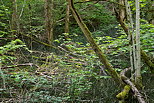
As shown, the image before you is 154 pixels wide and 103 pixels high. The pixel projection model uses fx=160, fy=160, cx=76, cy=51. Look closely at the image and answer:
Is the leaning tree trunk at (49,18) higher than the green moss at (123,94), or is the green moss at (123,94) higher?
the leaning tree trunk at (49,18)

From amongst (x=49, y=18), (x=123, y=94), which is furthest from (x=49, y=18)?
(x=123, y=94)

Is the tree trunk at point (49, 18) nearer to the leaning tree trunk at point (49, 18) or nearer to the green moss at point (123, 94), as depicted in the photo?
the leaning tree trunk at point (49, 18)

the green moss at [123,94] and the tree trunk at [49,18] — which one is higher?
the tree trunk at [49,18]

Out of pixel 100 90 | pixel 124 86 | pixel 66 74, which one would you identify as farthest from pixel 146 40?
pixel 66 74

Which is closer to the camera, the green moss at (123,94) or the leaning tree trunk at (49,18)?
the green moss at (123,94)

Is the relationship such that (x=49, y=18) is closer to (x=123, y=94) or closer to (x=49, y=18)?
(x=49, y=18)

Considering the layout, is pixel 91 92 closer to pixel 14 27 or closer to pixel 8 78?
pixel 8 78

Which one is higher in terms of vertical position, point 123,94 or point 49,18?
point 49,18

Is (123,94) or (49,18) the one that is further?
(49,18)

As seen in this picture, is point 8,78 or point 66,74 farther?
point 66,74

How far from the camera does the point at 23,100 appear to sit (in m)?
2.29

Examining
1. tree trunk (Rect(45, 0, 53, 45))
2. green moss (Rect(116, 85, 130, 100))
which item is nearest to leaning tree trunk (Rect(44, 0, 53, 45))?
tree trunk (Rect(45, 0, 53, 45))

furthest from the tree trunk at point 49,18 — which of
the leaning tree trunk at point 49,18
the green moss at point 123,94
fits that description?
the green moss at point 123,94

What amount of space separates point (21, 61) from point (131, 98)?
2.64 meters
